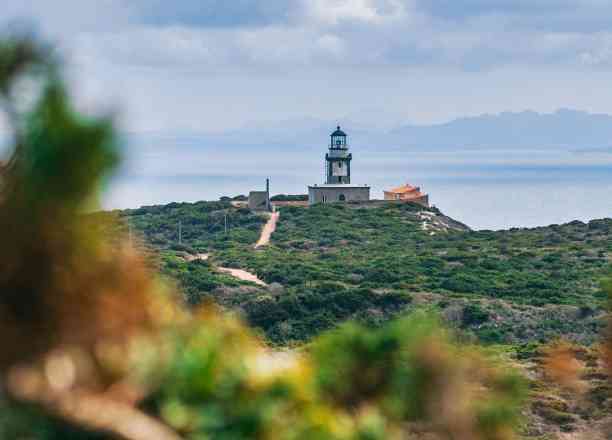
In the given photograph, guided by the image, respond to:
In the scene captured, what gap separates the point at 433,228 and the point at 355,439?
54.4 meters

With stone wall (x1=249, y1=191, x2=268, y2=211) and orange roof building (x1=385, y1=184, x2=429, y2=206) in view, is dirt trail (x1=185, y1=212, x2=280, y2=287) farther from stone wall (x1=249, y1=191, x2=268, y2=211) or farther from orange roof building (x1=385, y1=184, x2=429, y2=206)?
orange roof building (x1=385, y1=184, x2=429, y2=206)

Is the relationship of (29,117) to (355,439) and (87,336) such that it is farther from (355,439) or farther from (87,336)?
(355,439)

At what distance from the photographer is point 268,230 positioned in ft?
188

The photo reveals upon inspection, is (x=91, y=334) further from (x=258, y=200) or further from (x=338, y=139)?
(x=338, y=139)

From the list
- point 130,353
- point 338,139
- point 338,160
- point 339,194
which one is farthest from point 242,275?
point 130,353

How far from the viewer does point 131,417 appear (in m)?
3.67

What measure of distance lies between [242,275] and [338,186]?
26734 mm

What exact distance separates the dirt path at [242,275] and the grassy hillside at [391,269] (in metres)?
0.37

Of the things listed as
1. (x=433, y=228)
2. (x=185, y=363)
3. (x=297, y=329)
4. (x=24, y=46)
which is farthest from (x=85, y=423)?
(x=433, y=228)

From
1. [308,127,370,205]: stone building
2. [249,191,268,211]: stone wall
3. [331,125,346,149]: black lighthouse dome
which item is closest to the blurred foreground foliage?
[249,191,268,211]: stone wall

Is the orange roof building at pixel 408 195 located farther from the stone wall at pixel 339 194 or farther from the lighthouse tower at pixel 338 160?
the lighthouse tower at pixel 338 160

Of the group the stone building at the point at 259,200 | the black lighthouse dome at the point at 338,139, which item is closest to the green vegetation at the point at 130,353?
the stone building at the point at 259,200

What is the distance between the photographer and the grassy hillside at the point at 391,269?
31.3 meters

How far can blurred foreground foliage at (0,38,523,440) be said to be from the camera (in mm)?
3500
